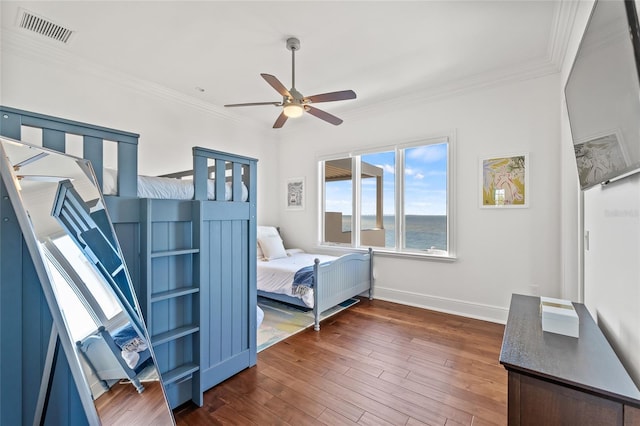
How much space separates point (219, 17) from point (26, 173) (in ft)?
6.59

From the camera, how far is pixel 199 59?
2967 millimetres

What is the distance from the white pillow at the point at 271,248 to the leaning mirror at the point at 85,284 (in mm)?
2826

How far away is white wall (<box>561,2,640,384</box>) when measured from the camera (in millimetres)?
1039

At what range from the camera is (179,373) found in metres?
1.79

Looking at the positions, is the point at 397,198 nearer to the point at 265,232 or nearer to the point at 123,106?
the point at 265,232

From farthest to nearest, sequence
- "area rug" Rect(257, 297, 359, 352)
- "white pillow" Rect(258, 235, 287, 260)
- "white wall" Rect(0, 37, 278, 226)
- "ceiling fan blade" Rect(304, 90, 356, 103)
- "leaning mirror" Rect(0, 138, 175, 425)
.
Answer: "white pillow" Rect(258, 235, 287, 260) < "area rug" Rect(257, 297, 359, 352) < "white wall" Rect(0, 37, 278, 226) < "ceiling fan blade" Rect(304, 90, 356, 103) < "leaning mirror" Rect(0, 138, 175, 425)

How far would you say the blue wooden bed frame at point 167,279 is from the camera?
107 centimetres

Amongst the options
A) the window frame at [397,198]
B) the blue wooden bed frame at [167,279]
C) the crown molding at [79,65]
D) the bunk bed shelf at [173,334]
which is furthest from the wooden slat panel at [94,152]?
the window frame at [397,198]

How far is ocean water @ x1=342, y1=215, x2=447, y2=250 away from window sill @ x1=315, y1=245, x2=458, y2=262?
12 cm

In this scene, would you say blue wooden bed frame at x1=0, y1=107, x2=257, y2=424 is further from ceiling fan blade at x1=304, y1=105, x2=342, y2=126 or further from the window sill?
the window sill

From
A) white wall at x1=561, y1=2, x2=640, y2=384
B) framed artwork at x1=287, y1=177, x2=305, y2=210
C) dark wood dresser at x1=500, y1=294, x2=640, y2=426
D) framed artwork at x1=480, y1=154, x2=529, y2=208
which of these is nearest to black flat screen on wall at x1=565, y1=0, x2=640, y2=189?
white wall at x1=561, y1=2, x2=640, y2=384

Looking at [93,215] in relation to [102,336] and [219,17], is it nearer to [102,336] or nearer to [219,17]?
[102,336]

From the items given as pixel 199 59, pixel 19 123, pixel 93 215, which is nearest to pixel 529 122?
pixel 199 59

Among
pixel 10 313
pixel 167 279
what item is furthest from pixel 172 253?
pixel 10 313
